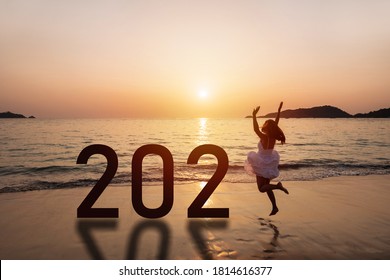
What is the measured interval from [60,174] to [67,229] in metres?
9.74

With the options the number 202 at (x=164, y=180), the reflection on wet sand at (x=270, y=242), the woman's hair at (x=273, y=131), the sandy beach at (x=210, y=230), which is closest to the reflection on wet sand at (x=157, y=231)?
the sandy beach at (x=210, y=230)

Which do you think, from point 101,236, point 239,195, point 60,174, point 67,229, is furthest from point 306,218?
point 60,174

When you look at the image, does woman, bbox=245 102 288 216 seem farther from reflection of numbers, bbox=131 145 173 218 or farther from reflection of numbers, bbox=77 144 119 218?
reflection of numbers, bbox=77 144 119 218

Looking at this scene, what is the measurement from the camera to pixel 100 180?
688 cm

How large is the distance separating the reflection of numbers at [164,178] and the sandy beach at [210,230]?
29 centimetres

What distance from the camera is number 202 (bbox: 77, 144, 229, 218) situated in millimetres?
6777

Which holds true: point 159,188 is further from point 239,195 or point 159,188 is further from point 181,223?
point 181,223

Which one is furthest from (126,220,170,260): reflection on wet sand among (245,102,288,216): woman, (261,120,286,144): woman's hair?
(261,120,286,144): woman's hair

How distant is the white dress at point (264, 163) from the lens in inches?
281

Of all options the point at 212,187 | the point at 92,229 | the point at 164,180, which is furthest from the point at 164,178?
the point at 92,229

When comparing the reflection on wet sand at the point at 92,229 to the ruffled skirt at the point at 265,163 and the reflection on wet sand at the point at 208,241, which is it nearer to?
the reflection on wet sand at the point at 208,241

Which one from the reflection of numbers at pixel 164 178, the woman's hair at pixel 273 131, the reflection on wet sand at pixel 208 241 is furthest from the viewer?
the woman's hair at pixel 273 131

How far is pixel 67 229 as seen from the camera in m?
6.71
